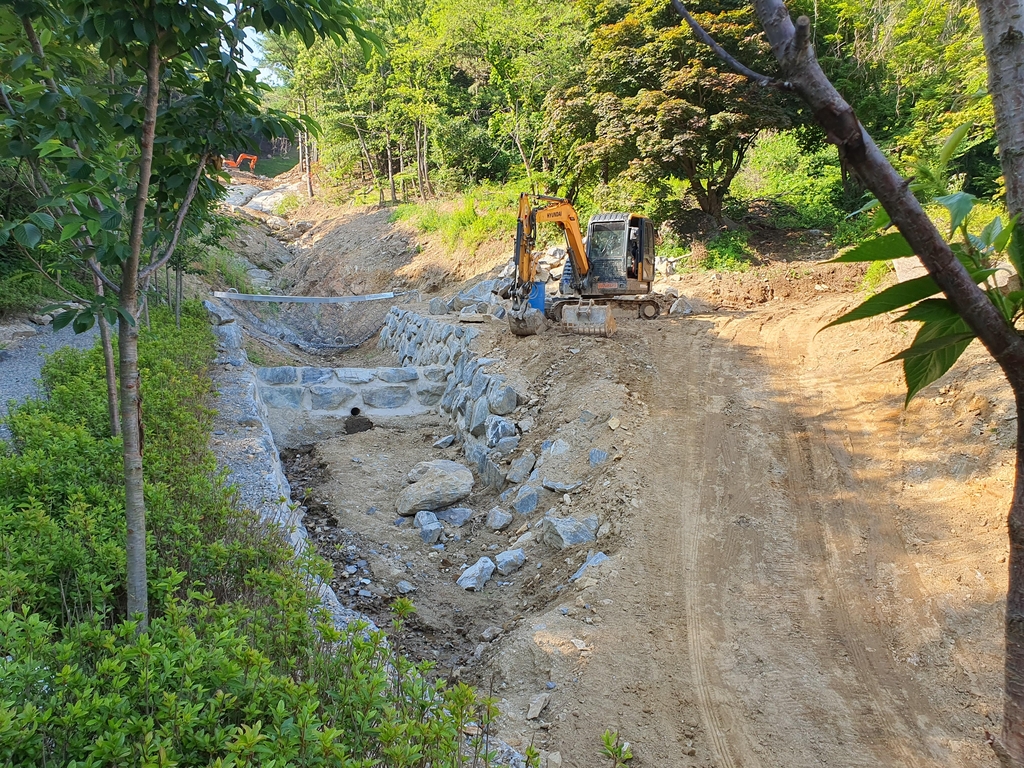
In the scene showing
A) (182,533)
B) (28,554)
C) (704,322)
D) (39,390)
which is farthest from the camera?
(704,322)

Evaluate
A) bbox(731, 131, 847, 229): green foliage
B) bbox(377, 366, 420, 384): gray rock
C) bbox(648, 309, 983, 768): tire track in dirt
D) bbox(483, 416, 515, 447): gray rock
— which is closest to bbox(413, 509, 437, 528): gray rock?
bbox(483, 416, 515, 447): gray rock

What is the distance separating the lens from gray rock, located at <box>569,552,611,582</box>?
5.89 metres

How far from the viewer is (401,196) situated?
1182 inches

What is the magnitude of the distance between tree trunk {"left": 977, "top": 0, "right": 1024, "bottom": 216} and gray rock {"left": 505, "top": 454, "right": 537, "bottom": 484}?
7.09m

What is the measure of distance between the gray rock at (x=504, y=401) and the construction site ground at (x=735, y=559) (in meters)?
0.38

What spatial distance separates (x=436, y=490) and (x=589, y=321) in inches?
199

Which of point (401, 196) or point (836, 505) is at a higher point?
point (401, 196)

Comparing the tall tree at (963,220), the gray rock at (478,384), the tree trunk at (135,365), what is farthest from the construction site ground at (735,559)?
the tree trunk at (135,365)

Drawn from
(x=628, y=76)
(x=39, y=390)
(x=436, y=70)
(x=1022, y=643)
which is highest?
(x=436, y=70)

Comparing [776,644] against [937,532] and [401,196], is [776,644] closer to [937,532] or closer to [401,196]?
[937,532]

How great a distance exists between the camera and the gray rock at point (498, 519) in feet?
25.0

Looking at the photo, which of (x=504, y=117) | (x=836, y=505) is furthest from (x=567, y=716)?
(x=504, y=117)

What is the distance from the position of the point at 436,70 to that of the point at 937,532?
23503 mm

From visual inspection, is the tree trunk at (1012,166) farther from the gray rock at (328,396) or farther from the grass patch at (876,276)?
the grass patch at (876,276)
